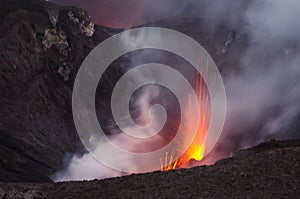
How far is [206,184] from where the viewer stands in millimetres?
19281

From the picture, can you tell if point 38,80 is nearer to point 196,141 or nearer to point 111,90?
point 111,90

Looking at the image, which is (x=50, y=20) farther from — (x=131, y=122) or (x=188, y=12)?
(x=188, y=12)

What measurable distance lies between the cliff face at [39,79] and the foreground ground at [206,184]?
35331 mm

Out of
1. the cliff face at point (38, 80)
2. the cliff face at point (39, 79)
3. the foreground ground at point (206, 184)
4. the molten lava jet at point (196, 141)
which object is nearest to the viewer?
the foreground ground at point (206, 184)

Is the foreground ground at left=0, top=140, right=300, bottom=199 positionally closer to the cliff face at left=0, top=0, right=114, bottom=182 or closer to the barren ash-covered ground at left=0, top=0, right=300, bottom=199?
the barren ash-covered ground at left=0, top=0, right=300, bottom=199

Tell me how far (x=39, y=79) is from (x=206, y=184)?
233ft

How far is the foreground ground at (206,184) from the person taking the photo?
60.0 feet

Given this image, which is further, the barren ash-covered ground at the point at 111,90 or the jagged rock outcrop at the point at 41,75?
the jagged rock outcrop at the point at 41,75

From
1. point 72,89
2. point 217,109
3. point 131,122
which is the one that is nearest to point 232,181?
point 72,89

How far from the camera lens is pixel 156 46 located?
397ft

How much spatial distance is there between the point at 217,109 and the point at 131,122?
78.9 ft

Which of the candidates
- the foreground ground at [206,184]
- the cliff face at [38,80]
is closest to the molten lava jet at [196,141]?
the cliff face at [38,80]

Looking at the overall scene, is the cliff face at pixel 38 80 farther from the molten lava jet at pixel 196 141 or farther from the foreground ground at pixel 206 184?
the foreground ground at pixel 206 184

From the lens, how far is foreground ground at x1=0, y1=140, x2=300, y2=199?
60.0 feet
